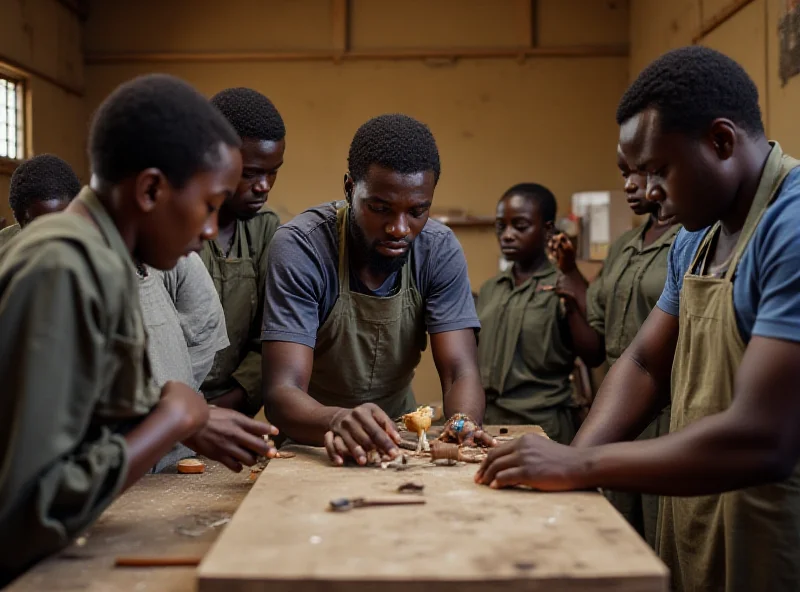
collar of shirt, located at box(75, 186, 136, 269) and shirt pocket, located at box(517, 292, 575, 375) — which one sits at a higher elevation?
collar of shirt, located at box(75, 186, 136, 269)

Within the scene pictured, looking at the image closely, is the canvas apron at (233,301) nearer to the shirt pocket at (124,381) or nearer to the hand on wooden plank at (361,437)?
the hand on wooden plank at (361,437)

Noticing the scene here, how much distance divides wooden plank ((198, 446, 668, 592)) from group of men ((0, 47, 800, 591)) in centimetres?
17

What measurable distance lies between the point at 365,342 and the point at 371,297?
0.17m

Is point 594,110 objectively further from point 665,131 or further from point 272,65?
point 665,131

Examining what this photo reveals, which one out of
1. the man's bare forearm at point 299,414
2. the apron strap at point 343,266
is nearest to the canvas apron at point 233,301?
the apron strap at point 343,266

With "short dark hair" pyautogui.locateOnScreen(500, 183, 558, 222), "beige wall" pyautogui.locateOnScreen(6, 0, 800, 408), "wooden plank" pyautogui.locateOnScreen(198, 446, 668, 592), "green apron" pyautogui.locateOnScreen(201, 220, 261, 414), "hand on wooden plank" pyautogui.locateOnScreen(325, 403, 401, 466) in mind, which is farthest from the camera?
"beige wall" pyautogui.locateOnScreen(6, 0, 800, 408)

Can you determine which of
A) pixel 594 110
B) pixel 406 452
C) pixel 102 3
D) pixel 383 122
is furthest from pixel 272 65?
pixel 406 452

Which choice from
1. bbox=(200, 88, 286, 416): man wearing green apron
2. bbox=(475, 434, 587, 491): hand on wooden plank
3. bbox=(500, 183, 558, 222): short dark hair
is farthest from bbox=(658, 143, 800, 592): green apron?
bbox=(500, 183, 558, 222): short dark hair

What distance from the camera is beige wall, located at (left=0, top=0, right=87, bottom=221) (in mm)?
6211

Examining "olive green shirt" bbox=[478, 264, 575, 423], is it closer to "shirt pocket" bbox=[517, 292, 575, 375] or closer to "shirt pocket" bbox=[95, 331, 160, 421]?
"shirt pocket" bbox=[517, 292, 575, 375]

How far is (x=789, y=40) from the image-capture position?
4.25 m

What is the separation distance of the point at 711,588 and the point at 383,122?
1.67 m

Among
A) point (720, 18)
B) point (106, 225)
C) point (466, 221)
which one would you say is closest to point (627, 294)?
point (720, 18)

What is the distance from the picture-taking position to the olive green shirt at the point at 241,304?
3.07 metres
